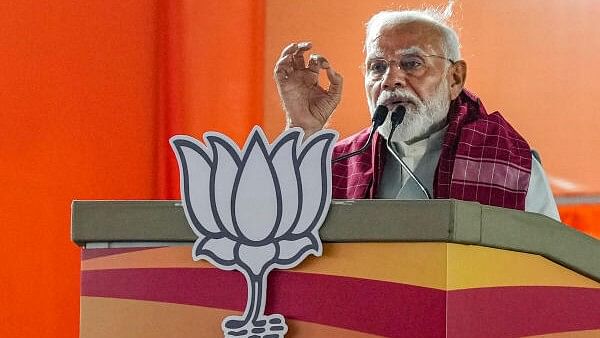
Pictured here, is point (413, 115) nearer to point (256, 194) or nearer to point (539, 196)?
point (539, 196)

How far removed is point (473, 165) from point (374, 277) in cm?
102

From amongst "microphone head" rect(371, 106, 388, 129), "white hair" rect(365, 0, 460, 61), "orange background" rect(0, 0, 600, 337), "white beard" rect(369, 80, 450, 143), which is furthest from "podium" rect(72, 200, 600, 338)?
"orange background" rect(0, 0, 600, 337)

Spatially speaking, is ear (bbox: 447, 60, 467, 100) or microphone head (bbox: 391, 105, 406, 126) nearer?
microphone head (bbox: 391, 105, 406, 126)

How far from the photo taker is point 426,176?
6.87 ft

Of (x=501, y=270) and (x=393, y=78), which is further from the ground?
(x=393, y=78)

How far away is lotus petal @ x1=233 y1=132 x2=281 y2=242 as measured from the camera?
3.75 ft

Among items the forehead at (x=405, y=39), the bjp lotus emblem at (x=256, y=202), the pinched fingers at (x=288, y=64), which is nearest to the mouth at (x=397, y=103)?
the forehead at (x=405, y=39)

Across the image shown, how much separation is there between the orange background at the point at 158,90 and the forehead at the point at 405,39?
0.90m

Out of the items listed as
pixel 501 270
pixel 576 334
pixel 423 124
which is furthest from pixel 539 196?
pixel 501 270

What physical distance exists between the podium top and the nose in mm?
910

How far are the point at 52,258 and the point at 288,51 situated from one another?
53.1 inches

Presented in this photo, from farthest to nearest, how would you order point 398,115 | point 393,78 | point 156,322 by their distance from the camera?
1. point 393,78
2. point 398,115
3. point 156,322

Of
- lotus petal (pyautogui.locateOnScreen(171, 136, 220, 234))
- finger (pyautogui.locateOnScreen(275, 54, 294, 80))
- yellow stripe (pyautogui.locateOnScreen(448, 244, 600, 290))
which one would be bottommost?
yellow stripe (pyautogui.locateOnScreen(448, 244, 600, 290))

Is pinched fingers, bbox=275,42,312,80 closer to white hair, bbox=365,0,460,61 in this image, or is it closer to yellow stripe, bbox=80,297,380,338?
white hair, bbox=365,0,460,61
